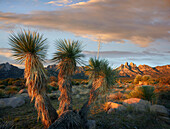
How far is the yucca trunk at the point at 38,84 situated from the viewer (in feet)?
15.5

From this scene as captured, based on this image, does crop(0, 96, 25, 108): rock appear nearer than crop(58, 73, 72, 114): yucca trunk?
No

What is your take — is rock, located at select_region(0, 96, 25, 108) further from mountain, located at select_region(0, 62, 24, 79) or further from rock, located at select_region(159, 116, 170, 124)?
mountain, located at select_region(0, 62, 24, 79)

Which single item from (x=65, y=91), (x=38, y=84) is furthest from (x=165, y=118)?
(x=38, y=84)

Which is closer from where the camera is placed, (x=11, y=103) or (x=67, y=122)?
(x=67, y=122)

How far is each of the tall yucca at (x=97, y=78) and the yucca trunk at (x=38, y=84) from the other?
151 centimetres

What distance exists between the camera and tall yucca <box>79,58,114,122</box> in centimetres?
543

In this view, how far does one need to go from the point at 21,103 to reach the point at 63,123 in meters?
9.31

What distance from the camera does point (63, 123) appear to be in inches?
155

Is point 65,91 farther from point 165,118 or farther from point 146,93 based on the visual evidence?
point 146,93

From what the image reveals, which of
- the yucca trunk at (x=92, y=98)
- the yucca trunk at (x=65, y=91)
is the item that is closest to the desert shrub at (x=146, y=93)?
the yucca trunk at (x=92, y=98)

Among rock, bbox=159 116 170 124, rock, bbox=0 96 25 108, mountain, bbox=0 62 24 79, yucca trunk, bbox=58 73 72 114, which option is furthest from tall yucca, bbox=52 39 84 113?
mountain, bbox=0 62 24 79

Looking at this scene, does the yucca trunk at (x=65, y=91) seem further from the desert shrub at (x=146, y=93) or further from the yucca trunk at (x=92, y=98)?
the desert shrub at (x=146, y=93)

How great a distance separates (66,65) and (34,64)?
134cm

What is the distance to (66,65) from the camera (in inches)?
210
